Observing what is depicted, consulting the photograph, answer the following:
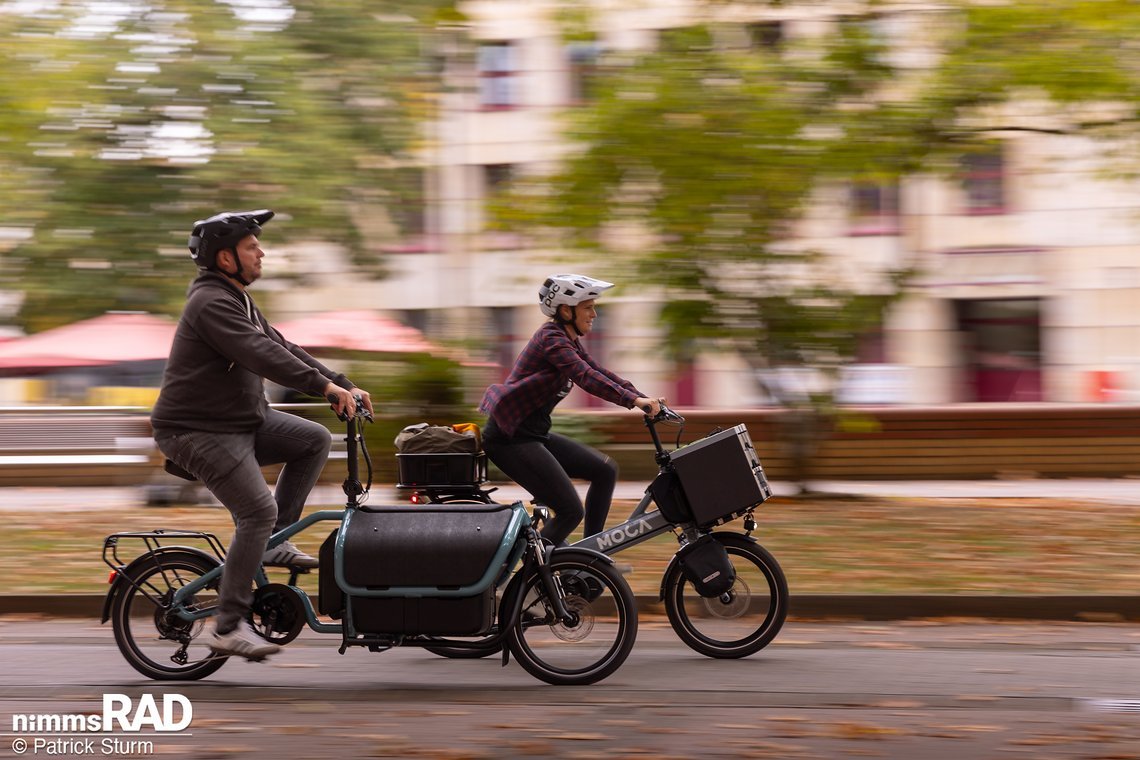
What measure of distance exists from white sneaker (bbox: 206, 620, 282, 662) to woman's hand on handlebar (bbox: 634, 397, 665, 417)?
80.5 inches

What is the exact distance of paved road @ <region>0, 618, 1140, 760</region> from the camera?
5570 mm

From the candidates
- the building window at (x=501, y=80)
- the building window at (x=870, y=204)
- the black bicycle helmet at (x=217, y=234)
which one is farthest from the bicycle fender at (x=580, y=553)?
the building window at (x=501, y=80)

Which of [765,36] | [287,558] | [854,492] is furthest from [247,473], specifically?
[854,492]

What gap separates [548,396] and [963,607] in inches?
126

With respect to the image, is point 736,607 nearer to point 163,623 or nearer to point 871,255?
point 163,623

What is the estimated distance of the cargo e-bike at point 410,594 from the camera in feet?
21.5

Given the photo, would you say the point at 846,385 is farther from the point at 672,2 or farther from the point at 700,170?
the point at 672,2

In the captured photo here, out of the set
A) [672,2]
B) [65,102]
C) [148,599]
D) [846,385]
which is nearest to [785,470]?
[846,385]

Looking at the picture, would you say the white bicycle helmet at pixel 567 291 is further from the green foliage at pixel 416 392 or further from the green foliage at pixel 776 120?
the green foliage at pixel 416 392

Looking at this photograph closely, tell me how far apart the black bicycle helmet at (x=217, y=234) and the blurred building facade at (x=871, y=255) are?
809cm

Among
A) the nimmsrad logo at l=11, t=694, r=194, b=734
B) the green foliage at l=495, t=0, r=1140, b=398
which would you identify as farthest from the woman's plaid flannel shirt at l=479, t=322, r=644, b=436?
the green foliage at l=495, t=0, r=1140, b=398

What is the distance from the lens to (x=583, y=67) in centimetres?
1442

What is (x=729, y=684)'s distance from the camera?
6.75 meters

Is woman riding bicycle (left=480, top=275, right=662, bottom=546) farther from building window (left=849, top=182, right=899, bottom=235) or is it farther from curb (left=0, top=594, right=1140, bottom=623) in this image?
building window (left=849, top=182, right=899, bottom=235)
